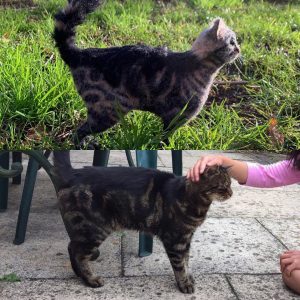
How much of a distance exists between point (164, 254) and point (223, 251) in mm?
198

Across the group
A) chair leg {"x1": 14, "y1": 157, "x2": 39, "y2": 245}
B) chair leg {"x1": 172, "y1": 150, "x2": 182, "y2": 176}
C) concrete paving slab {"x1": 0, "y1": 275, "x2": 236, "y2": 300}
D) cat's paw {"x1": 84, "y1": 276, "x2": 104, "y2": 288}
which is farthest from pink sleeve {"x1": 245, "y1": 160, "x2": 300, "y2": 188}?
chair leg {"x1": 14, "y1": 157, "x2": 39, "y2": 245}

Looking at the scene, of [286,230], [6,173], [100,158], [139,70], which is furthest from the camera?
[286,230]

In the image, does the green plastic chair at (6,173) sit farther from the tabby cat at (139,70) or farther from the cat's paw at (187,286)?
the cat's paw at (187,286)

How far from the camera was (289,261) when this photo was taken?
Answer: 167 centimetres

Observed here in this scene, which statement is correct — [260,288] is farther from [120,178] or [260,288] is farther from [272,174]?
[120,178]

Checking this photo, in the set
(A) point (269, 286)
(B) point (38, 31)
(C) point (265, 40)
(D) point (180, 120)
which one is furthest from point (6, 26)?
(A) point (269, 286)

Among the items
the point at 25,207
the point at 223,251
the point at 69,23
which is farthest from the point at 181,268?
the point at 69,23

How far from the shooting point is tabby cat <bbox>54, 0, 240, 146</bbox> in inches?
55.2

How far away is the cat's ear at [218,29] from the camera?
143 centimetres

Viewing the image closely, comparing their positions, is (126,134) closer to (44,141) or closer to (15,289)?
(44,141)

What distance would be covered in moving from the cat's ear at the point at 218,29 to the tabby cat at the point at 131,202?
0.38 m

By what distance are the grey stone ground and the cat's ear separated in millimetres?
347

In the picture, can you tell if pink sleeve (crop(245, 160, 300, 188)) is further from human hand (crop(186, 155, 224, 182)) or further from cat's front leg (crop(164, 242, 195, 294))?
cat's front leg (crop(164, 242, 195, 294))

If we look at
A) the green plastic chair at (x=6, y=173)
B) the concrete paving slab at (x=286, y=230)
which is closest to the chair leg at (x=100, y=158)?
the green plastic chair at (x=6, y=173)
